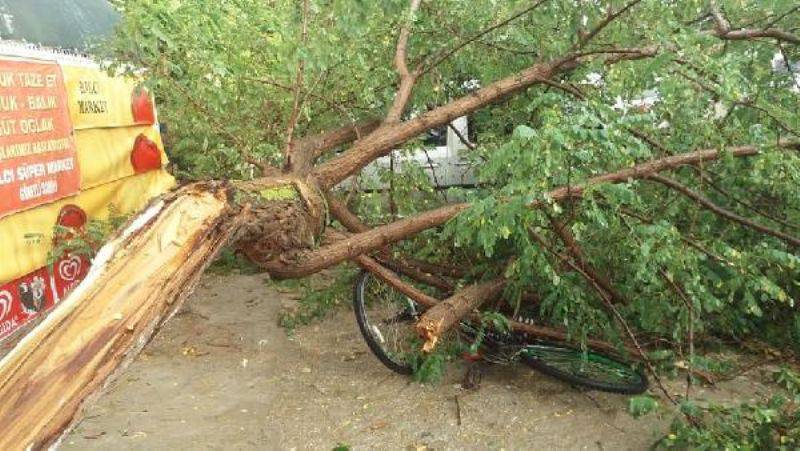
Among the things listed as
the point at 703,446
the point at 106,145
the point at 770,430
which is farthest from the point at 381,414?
the point at 106,145

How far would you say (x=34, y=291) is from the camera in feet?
14.0

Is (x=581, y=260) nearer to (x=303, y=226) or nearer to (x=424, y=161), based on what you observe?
(x=303, y=226)

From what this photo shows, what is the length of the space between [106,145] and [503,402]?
3.86 meters

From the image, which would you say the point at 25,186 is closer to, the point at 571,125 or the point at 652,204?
the point at 571,125

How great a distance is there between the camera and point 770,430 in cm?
293

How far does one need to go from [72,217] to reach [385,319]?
8.06 ft

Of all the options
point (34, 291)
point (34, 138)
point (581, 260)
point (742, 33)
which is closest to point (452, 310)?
point (581, 260)

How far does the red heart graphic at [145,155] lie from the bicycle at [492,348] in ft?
9.06

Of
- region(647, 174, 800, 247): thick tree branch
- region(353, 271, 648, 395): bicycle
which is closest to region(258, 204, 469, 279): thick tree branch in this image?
region(353, 271, 648, 395): bicycle

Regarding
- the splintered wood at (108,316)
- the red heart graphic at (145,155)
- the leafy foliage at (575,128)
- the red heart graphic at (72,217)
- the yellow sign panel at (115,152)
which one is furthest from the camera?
the red heart graphic at (145,155)

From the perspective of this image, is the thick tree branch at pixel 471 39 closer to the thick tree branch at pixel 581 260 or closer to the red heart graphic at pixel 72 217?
the thick tree branch at pixel 581 260

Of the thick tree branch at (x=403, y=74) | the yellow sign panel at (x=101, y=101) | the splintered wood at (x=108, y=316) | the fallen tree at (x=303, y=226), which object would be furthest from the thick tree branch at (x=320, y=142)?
the yellow sign panel at (x=101, y=101)

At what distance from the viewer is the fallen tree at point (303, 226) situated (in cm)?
181

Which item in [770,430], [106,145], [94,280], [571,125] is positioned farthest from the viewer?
[106,145]
